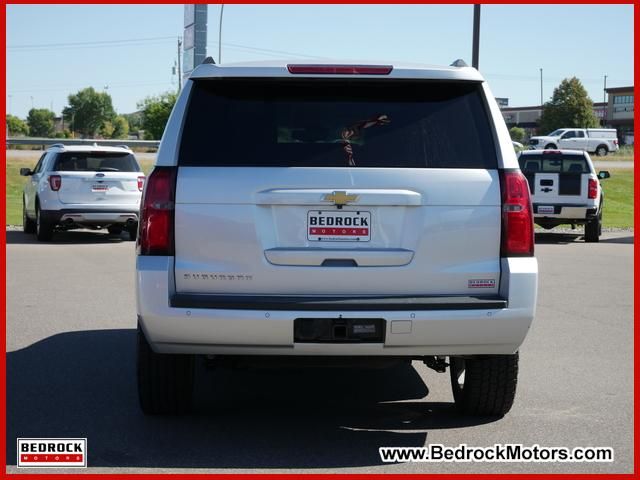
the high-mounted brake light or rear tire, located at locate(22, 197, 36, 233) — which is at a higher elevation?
the high-mounted brake light

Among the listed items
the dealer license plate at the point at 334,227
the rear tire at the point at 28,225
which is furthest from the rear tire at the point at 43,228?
the dealer license plate at the point at 334,227

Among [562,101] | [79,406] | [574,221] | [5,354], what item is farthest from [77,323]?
[562,101]

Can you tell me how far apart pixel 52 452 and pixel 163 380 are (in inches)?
32.8

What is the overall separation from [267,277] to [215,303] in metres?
0.30

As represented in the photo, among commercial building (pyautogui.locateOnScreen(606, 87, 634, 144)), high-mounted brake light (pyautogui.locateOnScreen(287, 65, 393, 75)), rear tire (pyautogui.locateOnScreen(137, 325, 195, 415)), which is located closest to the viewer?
high-mounted brake light (pyautogui.locateOnScreen(287, 65, 393, 75))

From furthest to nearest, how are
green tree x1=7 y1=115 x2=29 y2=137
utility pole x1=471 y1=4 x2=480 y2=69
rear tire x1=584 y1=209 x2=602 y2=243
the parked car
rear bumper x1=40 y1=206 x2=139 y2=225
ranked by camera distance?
green tree x1=7 y1=115 x2=29 y2=137 → utility pole x1=471 y1=4 x2=480 y2=69 → rear tire x1=584 y1=209 x2=602 y2=243 → the parked car → rear bumper x1=40 y1=206 x2=139 y2=225

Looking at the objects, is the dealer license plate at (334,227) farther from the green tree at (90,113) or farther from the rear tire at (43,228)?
the green tree at (90,113)

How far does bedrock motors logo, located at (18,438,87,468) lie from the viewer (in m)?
5.43

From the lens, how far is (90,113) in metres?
155

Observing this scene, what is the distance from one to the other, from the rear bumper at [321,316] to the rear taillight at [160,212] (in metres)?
0.07

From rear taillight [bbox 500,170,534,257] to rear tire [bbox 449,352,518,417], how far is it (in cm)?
74

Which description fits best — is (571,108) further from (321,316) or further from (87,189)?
(321,316)

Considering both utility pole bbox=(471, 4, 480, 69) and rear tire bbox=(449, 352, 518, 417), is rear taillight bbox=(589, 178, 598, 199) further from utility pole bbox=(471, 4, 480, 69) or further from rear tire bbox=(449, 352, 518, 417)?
rear tire bbox=(449, 352, 518, 417)

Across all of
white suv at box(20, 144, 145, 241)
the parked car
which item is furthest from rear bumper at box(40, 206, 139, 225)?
the parked car
